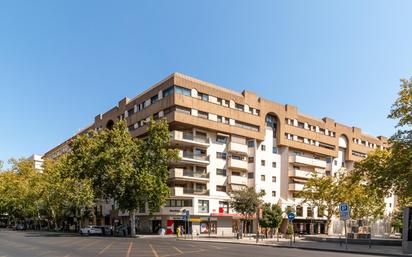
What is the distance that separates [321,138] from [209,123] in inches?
1201

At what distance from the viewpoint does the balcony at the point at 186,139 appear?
58.2 m

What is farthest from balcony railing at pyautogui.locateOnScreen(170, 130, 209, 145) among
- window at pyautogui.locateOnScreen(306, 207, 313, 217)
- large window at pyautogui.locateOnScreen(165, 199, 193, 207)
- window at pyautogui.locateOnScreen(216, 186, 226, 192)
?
window at pyautogui.locateOnScreen(306, 207, 313, 217)

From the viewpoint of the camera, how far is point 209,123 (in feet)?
200

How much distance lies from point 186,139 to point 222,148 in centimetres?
760

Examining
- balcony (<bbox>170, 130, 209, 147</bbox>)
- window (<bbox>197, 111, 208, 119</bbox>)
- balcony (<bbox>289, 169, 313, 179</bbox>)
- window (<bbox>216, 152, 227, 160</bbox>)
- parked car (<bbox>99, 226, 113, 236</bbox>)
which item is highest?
window (<bbox>197, 111, 208, 119</bbox>)

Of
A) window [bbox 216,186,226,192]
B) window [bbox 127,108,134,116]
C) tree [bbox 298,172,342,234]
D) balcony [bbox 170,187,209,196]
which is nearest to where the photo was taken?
balcony [bbox 170,187,209,196]

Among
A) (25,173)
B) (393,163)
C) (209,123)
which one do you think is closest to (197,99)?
(209,123)

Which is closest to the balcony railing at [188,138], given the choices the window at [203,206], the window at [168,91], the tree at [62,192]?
the window at [168,91]

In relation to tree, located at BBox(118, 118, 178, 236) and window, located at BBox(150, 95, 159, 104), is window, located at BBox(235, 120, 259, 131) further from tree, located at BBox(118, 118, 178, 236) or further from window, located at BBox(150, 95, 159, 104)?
tree, located at BBox(118, 118, 178, 236)

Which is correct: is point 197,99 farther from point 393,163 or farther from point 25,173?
point 25,173

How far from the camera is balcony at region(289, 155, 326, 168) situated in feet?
242

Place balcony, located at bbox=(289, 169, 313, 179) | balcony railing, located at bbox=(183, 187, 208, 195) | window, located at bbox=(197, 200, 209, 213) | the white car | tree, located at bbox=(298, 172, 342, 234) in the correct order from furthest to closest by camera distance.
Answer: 1. balcony, located at bbox=(289, 169, 313, 179)
2. tree, located at bbox=(298, 172, 342, 234)
3. balcony railing, located at bbox=(183, 187, 208, 195)
4. window, located at bbox=(197, 200, 209, 213)
5. the white car

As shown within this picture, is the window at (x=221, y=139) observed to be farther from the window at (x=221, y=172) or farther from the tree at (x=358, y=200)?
the tree at (x=358, y=200)

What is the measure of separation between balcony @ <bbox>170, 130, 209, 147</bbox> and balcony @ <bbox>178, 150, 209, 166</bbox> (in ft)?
5.07
